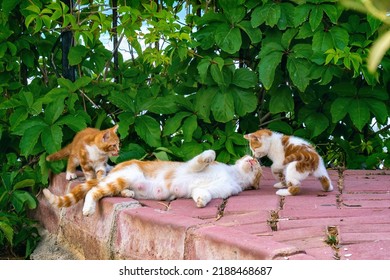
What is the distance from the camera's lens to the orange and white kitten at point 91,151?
4109 mm

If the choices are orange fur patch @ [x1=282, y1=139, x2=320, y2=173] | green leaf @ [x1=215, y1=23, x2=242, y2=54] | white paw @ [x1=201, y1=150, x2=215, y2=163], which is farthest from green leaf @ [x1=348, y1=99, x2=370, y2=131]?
white paw @ [x1=201, y1=150, x2=215, y2=163]

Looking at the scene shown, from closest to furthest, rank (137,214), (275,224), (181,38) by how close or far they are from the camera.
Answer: (275,224), (137,214), (181,38)

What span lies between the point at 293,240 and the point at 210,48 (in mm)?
2712

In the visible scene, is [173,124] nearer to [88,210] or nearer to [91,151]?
[91,151]

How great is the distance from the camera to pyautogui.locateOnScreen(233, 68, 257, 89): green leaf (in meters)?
4.83

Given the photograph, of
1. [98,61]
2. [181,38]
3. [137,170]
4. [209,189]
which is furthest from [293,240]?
[98,61]

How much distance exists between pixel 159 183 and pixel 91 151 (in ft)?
2.02

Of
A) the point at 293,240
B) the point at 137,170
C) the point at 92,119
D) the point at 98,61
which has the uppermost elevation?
the point at 98,61

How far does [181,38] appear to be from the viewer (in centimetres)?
450

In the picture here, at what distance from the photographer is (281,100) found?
5047 millimetres

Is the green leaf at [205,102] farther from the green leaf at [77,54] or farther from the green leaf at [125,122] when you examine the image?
the green leaf at [77,54]

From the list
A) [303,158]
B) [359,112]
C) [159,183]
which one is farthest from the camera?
[359,112]

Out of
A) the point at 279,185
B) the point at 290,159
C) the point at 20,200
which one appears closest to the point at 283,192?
the point at 290,159

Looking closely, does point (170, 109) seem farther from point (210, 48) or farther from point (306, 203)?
point (306, 203)
